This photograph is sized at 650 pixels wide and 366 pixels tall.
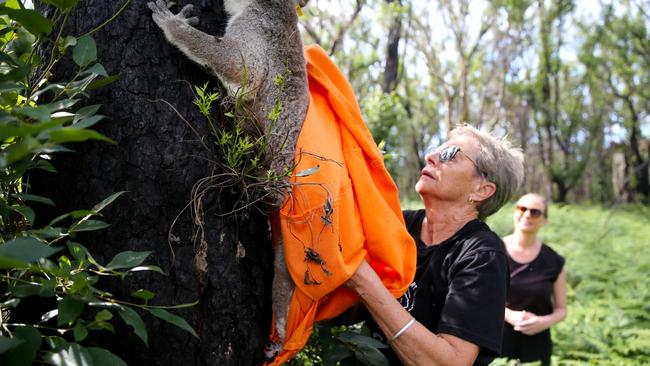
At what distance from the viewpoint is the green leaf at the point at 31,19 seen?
4.07 feet

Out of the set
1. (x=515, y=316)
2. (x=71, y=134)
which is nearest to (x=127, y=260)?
(x=71, y=134)

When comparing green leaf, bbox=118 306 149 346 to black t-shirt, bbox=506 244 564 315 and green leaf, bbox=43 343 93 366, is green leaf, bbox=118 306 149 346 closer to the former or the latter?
green leaf, bbox=43 343 93 366

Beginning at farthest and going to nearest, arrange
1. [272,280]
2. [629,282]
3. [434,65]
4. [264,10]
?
[434,65] → [629,282] → [264,10] → [272,280]

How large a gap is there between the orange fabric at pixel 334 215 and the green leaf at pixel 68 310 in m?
0.71

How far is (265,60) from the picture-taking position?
2314mm

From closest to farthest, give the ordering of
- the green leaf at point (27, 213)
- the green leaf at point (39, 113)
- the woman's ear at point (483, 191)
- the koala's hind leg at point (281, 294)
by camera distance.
→ 1. the green leaf at point (39, 113)
2. the green leaf at point (27, 213)
3. the koala's hind leg at point (281, 294)
4. the woman's ear at point (483, 191)

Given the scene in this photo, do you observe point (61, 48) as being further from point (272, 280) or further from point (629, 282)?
point (629, 282)

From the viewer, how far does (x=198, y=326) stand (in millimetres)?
1695

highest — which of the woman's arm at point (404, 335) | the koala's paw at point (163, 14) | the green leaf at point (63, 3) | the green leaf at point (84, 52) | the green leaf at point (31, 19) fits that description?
the koala's paw at point (163, 14)

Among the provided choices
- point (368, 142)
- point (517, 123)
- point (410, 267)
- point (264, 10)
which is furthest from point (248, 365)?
point (517, 123)

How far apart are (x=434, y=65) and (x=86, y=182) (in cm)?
1756

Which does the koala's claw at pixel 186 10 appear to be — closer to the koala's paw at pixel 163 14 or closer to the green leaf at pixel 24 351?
the koala's paw at pixel 163 14

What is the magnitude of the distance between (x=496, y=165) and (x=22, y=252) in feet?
6.94

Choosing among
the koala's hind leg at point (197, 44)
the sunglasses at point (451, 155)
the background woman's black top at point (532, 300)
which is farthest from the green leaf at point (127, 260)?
the background woman's black top at point (532, 300)
